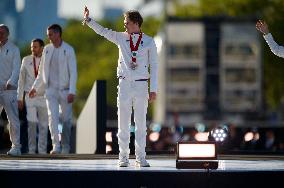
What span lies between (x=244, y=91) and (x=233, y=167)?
65.1m

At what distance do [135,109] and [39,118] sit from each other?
5.94 metres

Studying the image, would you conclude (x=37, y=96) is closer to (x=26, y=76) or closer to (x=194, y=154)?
(x=26, y=76)

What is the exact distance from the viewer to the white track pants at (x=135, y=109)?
17.1 metres

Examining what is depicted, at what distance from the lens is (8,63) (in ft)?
66.4

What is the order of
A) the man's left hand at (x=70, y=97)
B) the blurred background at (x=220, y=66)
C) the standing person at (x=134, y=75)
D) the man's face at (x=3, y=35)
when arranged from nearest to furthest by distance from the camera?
the standing person at (x=134, y=75)
the man's face at (x=3, y=35)
the man's left hand at (x=70, y=97)
the blurred background at (x=220, y=66)

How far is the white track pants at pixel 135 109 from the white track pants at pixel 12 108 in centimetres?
363

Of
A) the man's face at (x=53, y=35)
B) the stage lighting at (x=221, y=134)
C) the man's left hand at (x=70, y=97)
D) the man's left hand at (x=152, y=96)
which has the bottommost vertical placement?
the stage lighting at (x=221, y=134)

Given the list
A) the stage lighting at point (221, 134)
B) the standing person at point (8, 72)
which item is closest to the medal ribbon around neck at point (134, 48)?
the standing person at point (8, 72)

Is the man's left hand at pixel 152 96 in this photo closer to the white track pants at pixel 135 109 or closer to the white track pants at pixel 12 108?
the white track pants at pixel 135 109

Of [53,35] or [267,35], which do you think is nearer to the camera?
[267,35]

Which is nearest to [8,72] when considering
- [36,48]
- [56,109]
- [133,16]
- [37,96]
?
[56,109]

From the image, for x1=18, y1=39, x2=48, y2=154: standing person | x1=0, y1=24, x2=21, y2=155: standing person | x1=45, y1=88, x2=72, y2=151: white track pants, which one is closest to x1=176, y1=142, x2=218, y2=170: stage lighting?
x1=0, y1=24, x2=21, y2=155: standing person

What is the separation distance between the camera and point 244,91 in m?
81.8
